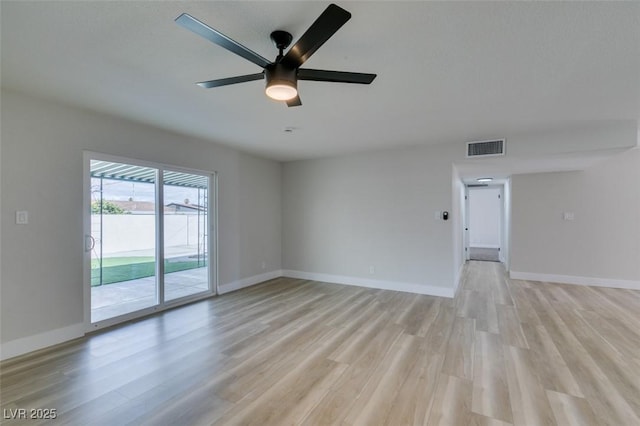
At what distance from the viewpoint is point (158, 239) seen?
404 cm

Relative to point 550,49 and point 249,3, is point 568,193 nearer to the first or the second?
point 550,49

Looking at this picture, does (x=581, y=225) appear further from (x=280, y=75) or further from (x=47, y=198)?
(x=47, y=198)

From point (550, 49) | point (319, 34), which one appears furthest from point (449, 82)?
point (319, 34)

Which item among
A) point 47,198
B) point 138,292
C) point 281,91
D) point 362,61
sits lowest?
point 138,292

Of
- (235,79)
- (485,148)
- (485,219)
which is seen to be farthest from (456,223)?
(485,219)

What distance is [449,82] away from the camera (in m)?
2.55

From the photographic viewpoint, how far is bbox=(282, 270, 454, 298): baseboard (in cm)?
477

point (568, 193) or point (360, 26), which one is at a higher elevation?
point (360, 26)

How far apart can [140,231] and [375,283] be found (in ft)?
13.0

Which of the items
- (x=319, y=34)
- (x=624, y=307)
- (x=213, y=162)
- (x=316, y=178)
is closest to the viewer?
(x=319, y=34)

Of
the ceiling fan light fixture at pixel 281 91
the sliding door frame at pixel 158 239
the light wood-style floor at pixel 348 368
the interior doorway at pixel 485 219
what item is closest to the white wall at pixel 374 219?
the light wood-style floor at pixel 348 368

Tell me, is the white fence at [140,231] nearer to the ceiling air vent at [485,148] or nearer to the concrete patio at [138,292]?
the concrete patio at [138,292]

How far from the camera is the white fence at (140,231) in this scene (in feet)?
11.7

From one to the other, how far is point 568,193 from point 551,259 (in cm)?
136
